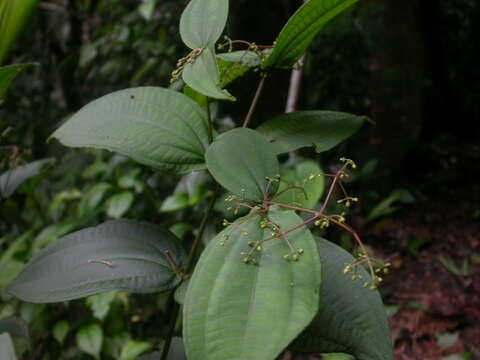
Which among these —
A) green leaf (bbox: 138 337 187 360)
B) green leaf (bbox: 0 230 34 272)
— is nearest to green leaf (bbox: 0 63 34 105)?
green leaf (bbox: 138 337 187 360)

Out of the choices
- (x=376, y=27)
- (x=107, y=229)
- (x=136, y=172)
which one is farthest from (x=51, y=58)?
(x=107, y=229)

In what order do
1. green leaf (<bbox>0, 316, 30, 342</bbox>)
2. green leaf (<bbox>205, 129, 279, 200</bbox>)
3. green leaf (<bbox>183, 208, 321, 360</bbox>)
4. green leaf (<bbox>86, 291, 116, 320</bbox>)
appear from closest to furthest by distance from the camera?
green leaf (<bbox>183, 208, 321, 360</bbox>) < green leaf (<bbox>205, 129, 279, 200</bbox>) < green leaf (<bbox>0, 316, 30, 342</bbox>) < green leaf (<bbox>86, 291, 116, 320</bbox>)

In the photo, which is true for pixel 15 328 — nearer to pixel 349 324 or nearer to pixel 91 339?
pixel 91 339

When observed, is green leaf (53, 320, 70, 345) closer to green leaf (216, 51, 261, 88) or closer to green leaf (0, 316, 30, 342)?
green leaf (0, 316, 30, 342)

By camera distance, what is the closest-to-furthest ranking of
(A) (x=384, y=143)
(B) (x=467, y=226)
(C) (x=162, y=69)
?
(C) (x=162, y=69) → (B) (x=467, y=226) → (A) (x=384, y=143)

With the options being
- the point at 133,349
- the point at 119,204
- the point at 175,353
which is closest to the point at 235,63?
the point at 175,353

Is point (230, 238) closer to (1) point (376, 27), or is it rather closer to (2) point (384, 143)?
(2) point (384, 143)
